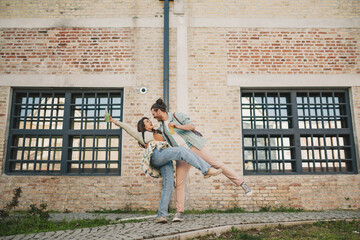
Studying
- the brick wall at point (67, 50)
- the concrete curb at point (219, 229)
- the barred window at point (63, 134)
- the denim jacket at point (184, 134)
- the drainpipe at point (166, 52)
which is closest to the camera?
the concrete curb at point (219, 229)

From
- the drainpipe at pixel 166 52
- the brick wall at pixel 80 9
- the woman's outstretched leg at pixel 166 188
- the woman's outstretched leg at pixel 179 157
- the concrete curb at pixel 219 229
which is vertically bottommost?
the concrete curb at pixel 219 229

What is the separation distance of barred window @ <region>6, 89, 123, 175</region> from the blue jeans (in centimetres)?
246

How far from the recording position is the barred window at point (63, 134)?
649cm

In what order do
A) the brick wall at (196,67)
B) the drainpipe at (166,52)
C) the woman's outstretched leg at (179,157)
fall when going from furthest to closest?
1. the drainpipe at (166,52)
2. the brick wall at (196,67)
3. the woman's outstretched leg at (179,157)

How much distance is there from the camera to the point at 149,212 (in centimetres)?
585

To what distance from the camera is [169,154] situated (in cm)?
407

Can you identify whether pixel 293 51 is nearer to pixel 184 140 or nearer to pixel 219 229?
pixel 184 140

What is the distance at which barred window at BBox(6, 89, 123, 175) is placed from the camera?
649 cm

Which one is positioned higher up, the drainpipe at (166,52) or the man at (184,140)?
the drainpipe at (166,52)

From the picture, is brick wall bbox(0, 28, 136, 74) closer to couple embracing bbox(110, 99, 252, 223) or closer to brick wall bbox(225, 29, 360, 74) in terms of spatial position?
couple embracing bbox(110, 99, 252, 223)

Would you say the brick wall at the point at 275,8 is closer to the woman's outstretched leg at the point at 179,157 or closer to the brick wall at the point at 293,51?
the brick wall at the point at 293,51

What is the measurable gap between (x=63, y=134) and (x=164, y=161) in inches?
143

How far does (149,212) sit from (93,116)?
284cm

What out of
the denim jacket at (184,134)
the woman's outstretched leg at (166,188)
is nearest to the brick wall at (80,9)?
the denim jacket at (184,134)
